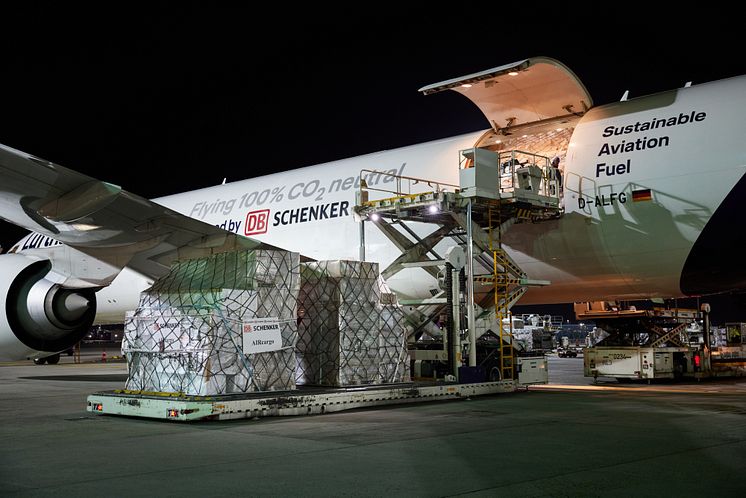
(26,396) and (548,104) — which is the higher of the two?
(548,104)

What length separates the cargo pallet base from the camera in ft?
34.3

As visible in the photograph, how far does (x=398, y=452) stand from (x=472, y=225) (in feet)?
23.6

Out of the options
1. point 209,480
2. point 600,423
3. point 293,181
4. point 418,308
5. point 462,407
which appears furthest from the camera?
point 293,181

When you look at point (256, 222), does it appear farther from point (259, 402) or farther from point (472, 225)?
point (259, 402)

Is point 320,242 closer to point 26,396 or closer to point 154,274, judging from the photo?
point 154,274

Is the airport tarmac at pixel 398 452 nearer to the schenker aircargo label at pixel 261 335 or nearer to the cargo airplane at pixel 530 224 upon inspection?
the schenker aircargo label at pixel 261 335

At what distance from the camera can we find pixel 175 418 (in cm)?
1044

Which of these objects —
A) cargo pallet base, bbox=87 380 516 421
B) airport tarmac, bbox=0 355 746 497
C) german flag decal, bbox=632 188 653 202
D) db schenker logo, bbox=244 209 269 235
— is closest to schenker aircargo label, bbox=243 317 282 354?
cargo pallet base, bbox=87 380 516 421

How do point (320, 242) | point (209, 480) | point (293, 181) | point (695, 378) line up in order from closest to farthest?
point (209, 480) < point (320, 242) < point (293, 181) < point (695, 378)

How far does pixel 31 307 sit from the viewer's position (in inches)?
634

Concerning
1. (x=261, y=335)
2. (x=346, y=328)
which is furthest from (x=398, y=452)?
(x=346, y=328)

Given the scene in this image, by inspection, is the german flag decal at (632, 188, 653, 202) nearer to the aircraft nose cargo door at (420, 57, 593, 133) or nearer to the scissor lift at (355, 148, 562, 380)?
the scissor lift at (355, 148, 562, 380)

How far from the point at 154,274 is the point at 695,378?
46.8 feet

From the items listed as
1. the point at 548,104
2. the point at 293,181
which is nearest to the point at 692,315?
the point at 548,104
